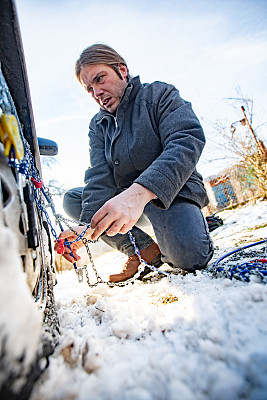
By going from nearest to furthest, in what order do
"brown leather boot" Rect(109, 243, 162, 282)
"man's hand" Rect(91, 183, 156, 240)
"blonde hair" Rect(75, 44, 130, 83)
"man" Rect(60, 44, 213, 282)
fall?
1. "man's hand" Rect(91, 183, 156, 240)
2. "man" Rect(60, 44, 213, 282)
3. "brown leather boot" Rect(109, 243, 162, 282)
4. "blonde hair" Rect(75, 44, 130, 83)

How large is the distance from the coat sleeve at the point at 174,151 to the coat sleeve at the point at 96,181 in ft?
1.87

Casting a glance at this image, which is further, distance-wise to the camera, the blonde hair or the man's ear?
the man's ear

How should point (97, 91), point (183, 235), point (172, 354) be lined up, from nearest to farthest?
1. point (172, 354)
2. point (183, 235)
3. point (97, 91)

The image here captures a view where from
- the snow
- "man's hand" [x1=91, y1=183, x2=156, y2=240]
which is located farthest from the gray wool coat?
the snow

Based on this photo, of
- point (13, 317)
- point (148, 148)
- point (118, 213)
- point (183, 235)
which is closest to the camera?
point (13, 317)

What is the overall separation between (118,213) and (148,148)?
29.2 inches

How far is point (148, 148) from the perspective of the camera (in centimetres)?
148

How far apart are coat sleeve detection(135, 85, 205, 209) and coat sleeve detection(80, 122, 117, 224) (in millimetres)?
570

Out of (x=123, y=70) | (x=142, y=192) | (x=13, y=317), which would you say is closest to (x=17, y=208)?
(x=13, y=317)

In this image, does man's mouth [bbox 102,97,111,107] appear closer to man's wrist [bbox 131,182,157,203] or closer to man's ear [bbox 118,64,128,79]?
man's ear [bbox 118,64,128,79]

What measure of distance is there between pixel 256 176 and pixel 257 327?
5574 mm

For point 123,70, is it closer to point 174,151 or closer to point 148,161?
point 148,161

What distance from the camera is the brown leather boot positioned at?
4.69 feet

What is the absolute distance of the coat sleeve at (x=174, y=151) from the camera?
1.02m
